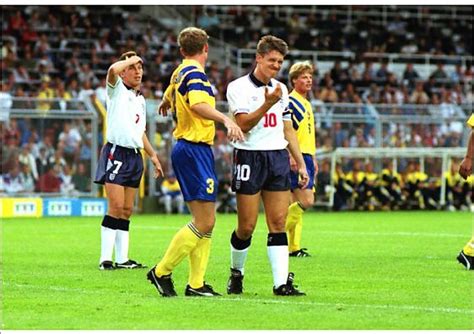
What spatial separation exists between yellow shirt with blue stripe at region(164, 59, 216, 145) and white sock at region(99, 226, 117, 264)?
12.0ft

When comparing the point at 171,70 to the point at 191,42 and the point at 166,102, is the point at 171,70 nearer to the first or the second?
the point at 166,102

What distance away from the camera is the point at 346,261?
47.4 feet

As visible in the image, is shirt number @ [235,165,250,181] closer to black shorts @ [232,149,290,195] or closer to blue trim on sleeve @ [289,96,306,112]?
black shorts @ [232,149,290,195]

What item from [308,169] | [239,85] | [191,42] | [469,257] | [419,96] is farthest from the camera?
[419,96]

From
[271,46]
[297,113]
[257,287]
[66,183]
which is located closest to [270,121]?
[271,46]

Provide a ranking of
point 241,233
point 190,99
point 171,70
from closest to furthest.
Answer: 1. point 190,99
2. point 241,233
3. point 171,70

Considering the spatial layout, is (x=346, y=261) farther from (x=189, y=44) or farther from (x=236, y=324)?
(x=236, y=324)

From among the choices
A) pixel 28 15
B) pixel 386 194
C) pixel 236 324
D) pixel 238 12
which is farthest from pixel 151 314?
pixel 238 12

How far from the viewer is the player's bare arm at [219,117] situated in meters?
9.43

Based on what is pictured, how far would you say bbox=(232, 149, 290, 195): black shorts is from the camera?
1039 centimetres

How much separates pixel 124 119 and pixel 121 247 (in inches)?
60.2

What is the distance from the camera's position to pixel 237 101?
10.5 meters

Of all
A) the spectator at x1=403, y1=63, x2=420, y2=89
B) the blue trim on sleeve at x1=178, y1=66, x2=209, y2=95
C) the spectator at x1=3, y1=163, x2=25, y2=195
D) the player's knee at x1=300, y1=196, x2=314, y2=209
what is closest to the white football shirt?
the player's knee at x1=300, y1=196, x2=314, y2=209

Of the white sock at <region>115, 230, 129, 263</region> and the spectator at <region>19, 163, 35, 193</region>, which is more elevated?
the white sock at <region>115, 230, 129, 263</region>
